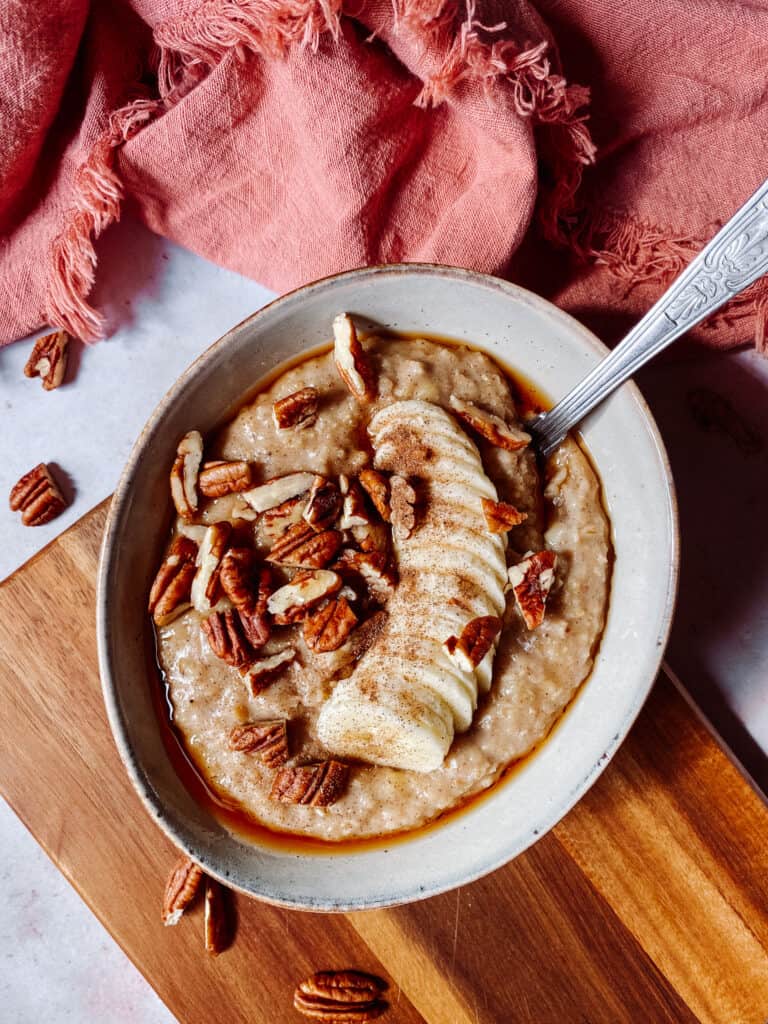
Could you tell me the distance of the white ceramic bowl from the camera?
86.2 inches

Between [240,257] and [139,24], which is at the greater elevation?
[139,24]

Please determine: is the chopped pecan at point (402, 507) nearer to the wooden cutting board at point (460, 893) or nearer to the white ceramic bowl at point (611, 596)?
the white ceramic bowl at point (611, 596)

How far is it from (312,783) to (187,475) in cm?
82

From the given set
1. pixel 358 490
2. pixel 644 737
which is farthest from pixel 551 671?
pixel 358 490

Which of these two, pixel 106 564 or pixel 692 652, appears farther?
pixel 692 652

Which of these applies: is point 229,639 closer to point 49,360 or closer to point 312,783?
point 312,783

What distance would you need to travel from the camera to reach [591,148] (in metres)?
2.38

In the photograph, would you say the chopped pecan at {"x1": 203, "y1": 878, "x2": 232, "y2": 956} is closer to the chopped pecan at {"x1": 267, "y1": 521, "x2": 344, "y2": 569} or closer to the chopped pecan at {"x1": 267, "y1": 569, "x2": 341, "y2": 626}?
the chopped pecan at {"x1": 267, "y1": 569, "x2": 341, "y2": 626}

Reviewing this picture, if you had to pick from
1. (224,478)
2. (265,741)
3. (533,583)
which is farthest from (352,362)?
(265,741)

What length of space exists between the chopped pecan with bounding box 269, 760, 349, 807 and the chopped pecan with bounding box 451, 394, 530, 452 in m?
0.89

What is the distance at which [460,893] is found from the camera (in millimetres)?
2541

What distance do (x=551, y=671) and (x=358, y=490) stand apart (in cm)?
66

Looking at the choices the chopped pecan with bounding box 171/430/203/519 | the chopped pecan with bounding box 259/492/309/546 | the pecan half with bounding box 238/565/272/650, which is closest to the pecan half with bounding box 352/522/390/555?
the chopped pecan with bounding box 259/492/309/546

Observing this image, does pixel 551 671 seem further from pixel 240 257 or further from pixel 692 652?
pixel 240 257
